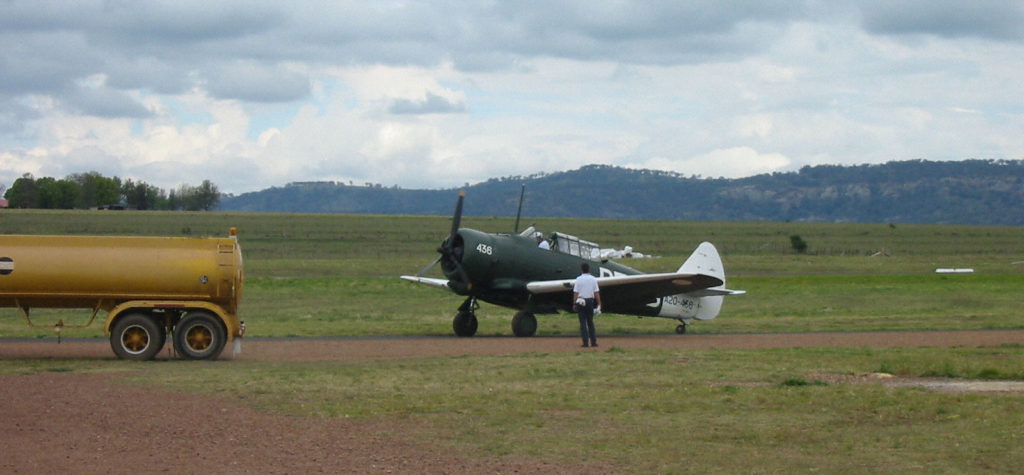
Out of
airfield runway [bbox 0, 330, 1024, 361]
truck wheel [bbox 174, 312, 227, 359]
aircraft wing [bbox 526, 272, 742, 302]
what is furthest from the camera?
aircraft wing [bbox 526, 272, 742, 302]

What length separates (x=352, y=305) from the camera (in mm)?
36281

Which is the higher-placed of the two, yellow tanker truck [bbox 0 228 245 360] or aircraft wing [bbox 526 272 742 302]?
yellow tanker truck [bbox 0 228 245 360]

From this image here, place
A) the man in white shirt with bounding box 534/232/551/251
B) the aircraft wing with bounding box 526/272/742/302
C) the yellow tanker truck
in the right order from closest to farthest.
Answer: the yellow tanker truck
the aircraft wing with bounding box 526/272/742/302
the man in white shirt with bounding box 534/232/551/251

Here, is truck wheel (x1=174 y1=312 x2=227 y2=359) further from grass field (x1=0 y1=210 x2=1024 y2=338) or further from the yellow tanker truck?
grass field (x1=0 y1=210 x2=1024 y2=338)

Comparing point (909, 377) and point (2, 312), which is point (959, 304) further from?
point (2, 312)

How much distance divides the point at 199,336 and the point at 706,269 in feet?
46.2

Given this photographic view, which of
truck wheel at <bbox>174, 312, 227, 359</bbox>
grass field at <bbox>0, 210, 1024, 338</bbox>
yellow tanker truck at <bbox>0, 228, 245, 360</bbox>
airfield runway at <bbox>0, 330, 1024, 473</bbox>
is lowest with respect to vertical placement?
grass field at <bbox>0, 210, 1024, 338</bbox>

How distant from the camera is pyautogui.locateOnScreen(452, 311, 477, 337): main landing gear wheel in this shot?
26.7m

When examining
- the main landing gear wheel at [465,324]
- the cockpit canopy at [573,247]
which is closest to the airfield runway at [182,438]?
the main landing gear wheel at [465,324]

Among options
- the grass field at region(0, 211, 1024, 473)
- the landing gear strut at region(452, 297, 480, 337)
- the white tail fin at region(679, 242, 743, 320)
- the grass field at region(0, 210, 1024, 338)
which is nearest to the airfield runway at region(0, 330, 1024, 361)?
the landing gear strut at region(452, 297, 480, 337)

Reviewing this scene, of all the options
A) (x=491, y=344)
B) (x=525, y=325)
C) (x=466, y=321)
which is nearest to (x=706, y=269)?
(x=525, y=325)

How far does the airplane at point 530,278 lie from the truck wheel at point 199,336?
24.1 feet

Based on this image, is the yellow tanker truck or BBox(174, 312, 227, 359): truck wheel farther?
BBox(174, 312, 227, 359): truck wheel

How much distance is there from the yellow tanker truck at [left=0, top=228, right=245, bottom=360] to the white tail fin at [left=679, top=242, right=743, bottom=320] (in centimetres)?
1321
